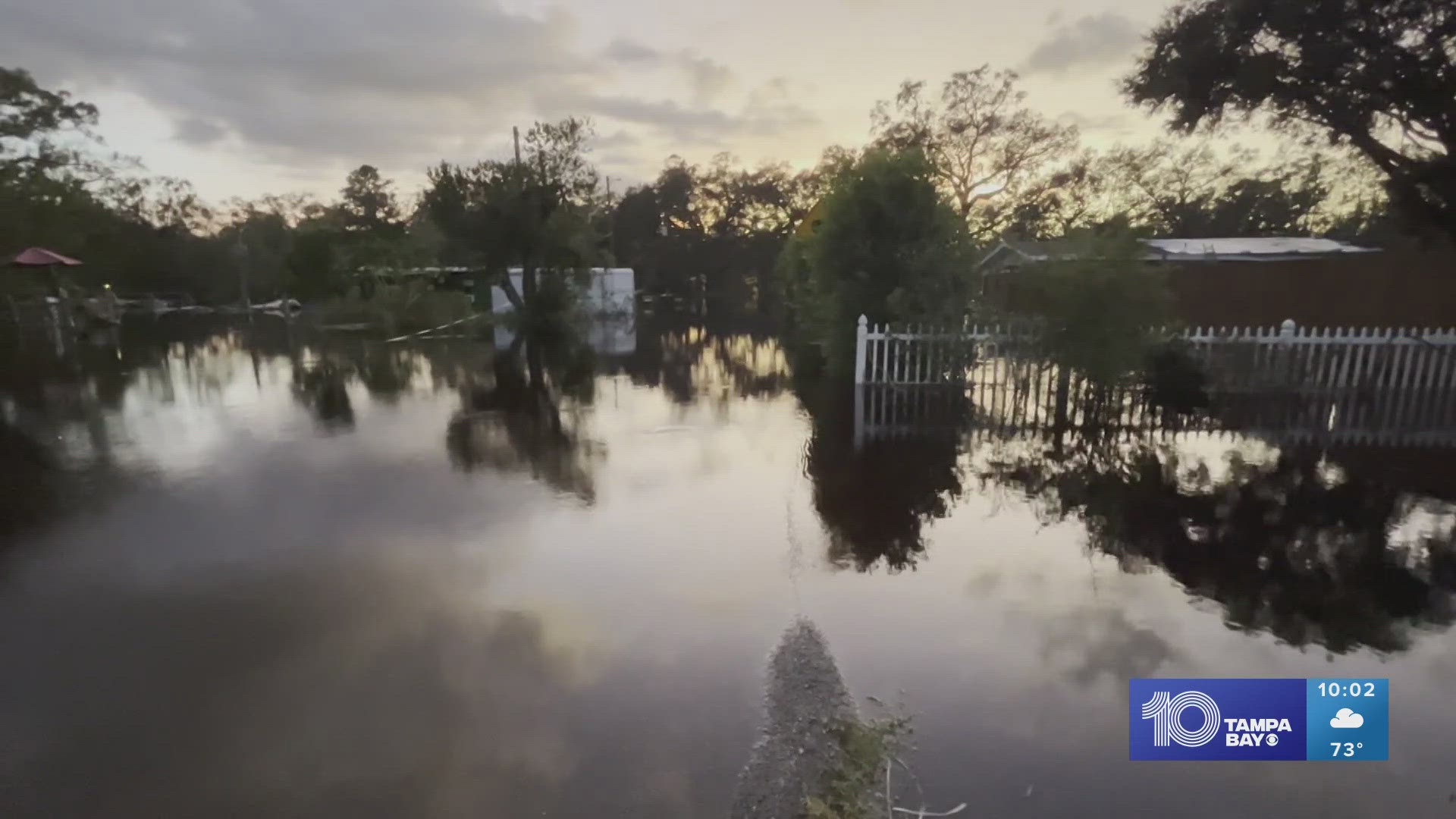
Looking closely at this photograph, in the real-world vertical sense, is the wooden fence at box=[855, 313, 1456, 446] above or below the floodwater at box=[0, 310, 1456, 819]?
above

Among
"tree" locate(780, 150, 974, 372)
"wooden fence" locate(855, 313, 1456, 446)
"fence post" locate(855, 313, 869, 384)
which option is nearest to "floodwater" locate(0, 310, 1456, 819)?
"wooden fence" locate(855, 313, 1456, 446)

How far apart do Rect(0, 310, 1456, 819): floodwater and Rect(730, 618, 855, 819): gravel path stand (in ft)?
0.29

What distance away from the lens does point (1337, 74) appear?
34.5ft

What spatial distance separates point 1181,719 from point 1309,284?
14.8m

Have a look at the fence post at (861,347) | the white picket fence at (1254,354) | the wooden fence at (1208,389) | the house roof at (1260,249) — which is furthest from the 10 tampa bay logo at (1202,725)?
the house roof at (1260,249)

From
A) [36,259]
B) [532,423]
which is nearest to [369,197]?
[36,259]

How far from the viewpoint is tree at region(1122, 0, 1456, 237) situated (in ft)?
32.9

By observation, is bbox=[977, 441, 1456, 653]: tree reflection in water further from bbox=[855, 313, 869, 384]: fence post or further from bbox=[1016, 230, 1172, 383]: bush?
bbox=[855, 313, 869, 384]: fence post

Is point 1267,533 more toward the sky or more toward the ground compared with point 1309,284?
more toward the ground

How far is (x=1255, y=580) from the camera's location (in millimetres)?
4715

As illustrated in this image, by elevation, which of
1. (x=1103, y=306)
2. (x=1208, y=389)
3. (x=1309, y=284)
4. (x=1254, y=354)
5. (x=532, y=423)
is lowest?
(x=532, y=423)

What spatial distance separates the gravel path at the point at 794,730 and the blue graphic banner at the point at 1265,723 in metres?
1.31

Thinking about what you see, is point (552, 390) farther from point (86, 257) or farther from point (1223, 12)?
point (86, 257)

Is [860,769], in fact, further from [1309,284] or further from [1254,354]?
[1309,284]
